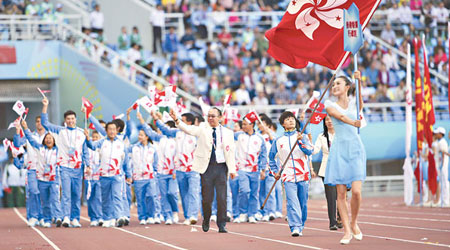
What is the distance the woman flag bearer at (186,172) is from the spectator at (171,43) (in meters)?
12.4

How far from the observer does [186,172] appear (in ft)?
63.5

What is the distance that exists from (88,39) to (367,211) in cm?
1097

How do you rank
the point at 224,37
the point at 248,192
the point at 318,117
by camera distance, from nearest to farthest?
the point at 318,117 < the point at 248,192 < the point at 224,37

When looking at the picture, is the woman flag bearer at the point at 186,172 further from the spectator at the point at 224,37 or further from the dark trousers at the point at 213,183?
the spectator at the point at 224,37

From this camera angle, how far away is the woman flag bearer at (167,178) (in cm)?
1966

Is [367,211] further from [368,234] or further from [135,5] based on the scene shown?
[135,5]

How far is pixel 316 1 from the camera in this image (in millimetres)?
15695

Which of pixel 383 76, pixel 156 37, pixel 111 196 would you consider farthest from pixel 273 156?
pixel 383 76

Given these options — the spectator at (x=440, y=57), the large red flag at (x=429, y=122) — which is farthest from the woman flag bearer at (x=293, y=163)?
the spectator at (x=440, y=57)

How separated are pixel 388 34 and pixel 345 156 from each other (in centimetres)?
2370

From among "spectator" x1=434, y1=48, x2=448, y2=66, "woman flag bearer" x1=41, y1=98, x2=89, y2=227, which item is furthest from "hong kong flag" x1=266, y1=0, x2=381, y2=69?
"spectator" x1=434, y1=48, x2=448, y2=66

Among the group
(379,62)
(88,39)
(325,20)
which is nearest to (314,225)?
(325,20)

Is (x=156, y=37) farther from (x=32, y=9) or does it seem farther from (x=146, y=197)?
(x=146, y=197)

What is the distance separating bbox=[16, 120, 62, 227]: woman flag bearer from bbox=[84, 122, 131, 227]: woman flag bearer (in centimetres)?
91
